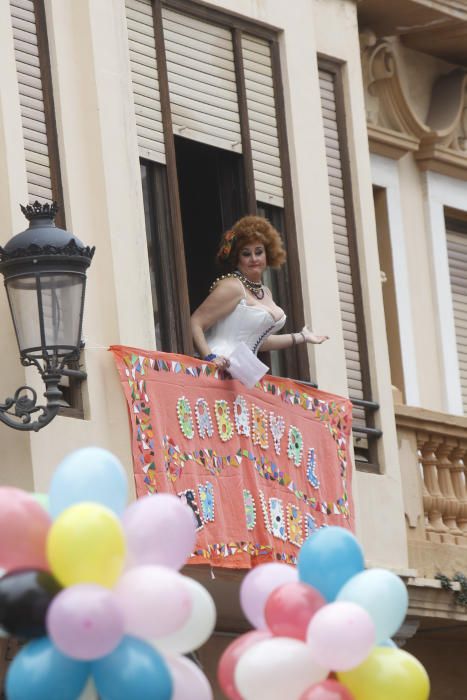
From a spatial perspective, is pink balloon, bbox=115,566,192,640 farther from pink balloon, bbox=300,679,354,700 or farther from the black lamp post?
the black lamp post

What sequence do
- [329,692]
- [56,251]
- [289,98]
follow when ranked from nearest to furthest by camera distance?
1. [329,692]
2. [56,251]
3. [289,98]

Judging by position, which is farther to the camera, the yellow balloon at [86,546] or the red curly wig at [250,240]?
the red curly wig at [250,240]

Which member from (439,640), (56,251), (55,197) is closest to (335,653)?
(56,251)

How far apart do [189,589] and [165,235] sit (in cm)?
573

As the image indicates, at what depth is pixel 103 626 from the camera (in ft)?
35.7

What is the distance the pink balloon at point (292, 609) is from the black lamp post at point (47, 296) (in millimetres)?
2923

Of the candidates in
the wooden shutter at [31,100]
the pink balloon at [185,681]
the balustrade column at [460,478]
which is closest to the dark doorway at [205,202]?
the wooden shutter at [31,100]

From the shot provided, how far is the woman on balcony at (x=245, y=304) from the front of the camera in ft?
54.5

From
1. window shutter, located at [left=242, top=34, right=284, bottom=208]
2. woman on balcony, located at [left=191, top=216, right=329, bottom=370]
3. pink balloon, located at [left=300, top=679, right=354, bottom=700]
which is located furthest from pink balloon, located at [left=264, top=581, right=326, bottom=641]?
window shutter, located at [left=242, top=34, right=284, bottom=208]

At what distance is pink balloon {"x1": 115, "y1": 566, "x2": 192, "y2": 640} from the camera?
36.4 ft

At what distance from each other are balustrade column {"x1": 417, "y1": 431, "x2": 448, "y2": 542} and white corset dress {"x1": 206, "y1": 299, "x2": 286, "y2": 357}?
2542 mm

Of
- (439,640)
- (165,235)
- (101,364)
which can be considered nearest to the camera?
(101,364)

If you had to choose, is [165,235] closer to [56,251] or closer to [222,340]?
[222,340]

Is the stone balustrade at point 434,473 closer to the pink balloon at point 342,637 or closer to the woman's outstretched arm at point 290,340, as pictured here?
the woman's outstretched arm at point 290,340
